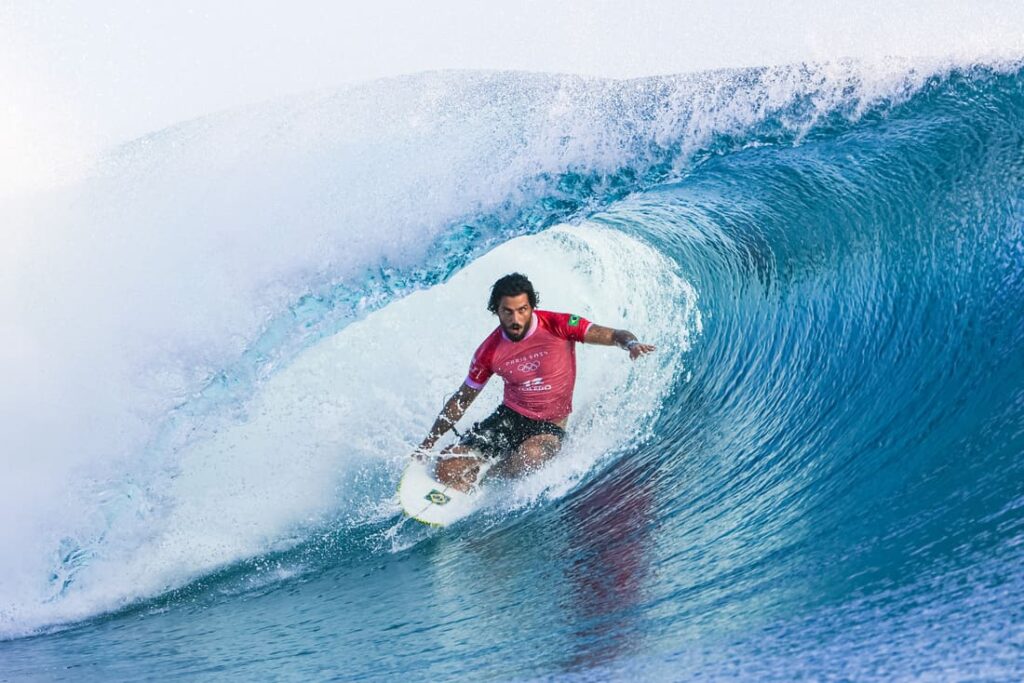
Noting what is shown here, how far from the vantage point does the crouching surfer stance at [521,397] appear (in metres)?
4.48

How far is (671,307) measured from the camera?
7.00m

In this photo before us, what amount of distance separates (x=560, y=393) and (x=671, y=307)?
2.64m

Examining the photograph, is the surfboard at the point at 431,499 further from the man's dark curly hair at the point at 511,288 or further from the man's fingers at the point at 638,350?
the man's fingers at the point at 638,350

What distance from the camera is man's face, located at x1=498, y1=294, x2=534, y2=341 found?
425cm

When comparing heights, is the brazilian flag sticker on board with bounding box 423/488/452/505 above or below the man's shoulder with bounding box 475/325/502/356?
below

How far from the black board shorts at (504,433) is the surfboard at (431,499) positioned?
21 cm

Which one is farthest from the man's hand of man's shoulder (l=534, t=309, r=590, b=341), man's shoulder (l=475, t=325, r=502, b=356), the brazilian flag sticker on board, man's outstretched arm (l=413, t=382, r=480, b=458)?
the brazilian flag sticker on board

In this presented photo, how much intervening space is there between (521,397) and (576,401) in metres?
1.49

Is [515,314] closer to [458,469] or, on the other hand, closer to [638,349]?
[638,349]

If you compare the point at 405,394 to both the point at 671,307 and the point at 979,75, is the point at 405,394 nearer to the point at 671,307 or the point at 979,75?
the point at 671,307

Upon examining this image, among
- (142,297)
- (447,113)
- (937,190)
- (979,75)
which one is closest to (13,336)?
(142,297)

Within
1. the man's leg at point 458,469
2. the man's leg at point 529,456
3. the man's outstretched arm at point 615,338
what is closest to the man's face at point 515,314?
the man's outstretched arm at point 615,338

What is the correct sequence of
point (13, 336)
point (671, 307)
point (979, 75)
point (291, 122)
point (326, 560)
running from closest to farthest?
point (326, 560) → point (979, 75) → point (13, 336) → point (291, 122) → point (671, 307)

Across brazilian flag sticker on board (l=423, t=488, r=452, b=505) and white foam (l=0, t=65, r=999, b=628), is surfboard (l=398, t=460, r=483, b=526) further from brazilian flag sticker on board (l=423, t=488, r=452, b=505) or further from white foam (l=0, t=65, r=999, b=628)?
white foam (l=0, t=65, r=999, b=628)
